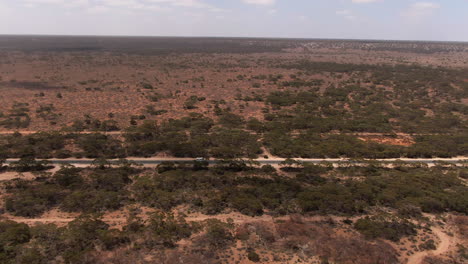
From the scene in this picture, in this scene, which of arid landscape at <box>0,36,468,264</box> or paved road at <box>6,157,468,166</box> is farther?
paved road at <box>6,157,468,166</box>

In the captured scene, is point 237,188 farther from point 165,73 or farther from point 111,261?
point 165,73

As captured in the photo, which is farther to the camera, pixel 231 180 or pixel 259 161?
pixel 259 161

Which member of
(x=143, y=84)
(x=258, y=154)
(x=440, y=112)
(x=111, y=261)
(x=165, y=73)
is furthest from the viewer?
(x=165, y=73)

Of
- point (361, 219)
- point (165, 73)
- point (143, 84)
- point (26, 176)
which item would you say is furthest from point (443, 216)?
point (165, 73)

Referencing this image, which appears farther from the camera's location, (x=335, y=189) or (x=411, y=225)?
(x=335, y=189)

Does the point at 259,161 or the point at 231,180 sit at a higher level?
the point at 259,161

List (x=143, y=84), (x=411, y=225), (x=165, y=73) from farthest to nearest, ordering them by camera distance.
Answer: (x=165, y=73) < (x=143, y=84) < (x=411, y=225)

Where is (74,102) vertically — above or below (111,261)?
above

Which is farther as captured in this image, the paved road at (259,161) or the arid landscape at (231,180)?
the paved road at (259,161)
